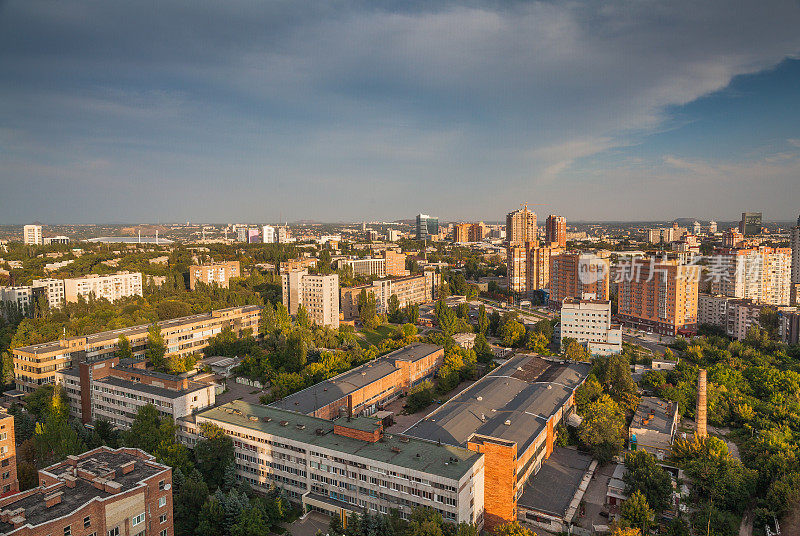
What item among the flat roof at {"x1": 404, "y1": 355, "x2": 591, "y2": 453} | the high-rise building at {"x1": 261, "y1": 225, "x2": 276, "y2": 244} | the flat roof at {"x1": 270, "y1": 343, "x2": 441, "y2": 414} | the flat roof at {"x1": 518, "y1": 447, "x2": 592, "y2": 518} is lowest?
the flat roof at {"x1": 518, "y1": 447, "x2": 592, "y2": 518}

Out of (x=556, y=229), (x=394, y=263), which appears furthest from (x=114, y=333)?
(x=556, y=229)

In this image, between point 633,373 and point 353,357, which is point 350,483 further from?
point 633,373

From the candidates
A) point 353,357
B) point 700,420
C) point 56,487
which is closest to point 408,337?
point 353,357

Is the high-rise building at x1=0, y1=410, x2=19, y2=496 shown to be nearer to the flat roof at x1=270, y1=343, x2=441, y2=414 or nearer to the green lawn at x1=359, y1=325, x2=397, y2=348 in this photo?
the flat roof at x1=270, y1=343, x2=441, y2=414

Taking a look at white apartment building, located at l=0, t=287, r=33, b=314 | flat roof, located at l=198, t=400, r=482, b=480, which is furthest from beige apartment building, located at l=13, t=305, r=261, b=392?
white apartment building, located at l=0, t=287, r=33, b=314

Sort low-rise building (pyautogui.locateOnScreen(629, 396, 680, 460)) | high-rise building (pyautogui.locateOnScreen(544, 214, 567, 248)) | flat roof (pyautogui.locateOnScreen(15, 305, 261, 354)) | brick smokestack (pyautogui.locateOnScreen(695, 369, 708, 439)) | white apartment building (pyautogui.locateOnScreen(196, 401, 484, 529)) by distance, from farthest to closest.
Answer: high-rise building (pyautogui.locateOnScreen(544, 214, 567, 248)), flat roof (pyautogui.locateOnScreen(15, 305, 261, 354)), brick smokestack (pyautogui.locateOnScreen(695, 369, 708, 439)), low-rise building (pyautogui.locateOnScreen(629, 396, 680, 460)), white apartment building (pyautogui.locateOnScreen(196, 401, 484, 529))

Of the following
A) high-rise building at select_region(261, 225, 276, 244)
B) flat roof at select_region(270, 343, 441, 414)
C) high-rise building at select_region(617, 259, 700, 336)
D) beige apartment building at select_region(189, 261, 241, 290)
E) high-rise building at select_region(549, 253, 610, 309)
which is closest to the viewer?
flat roof at select_region(270, 343, 441, 414)
